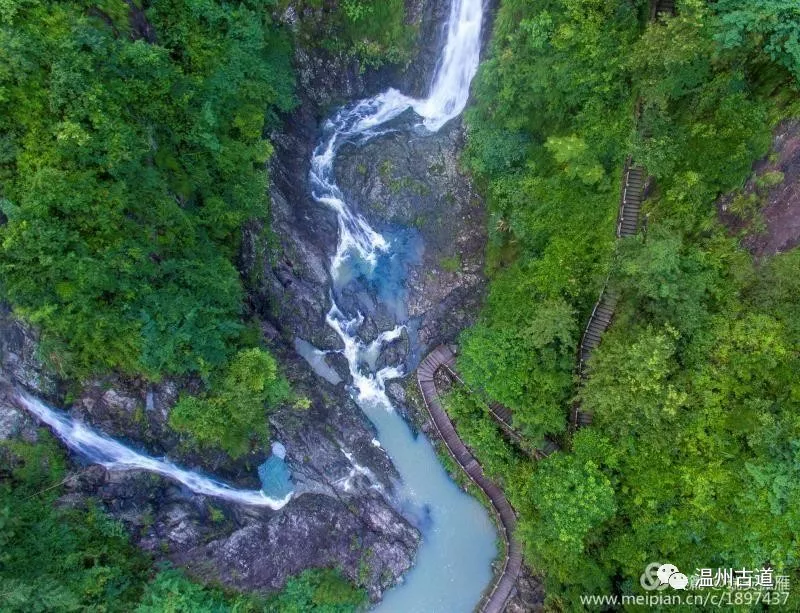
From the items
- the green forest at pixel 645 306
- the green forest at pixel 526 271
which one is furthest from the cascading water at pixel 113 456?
the green forest at pixel 645 306

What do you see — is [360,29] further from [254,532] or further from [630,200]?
[254,532]

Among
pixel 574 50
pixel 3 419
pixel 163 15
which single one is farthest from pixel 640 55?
pixel 3 419

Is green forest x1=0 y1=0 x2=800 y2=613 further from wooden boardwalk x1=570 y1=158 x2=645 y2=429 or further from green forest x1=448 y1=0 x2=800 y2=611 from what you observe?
wooden boardwalk x1=570 y1=158 x2=645 y2=429

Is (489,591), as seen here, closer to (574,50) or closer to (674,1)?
(574,50)

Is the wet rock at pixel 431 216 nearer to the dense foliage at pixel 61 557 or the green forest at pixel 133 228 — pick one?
the green forest at pixel 133 228

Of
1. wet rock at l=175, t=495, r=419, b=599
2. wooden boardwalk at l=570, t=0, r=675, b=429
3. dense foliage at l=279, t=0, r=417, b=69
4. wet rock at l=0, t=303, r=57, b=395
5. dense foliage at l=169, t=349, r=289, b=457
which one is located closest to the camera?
wet rock at l=0, t=303, r=57, b=395

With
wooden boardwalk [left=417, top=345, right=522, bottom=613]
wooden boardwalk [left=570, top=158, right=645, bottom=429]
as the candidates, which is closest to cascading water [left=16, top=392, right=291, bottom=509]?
wooden boardwalk [left=417, top=345, right=522, bottom=613]

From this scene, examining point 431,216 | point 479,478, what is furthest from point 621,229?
point 479,478
